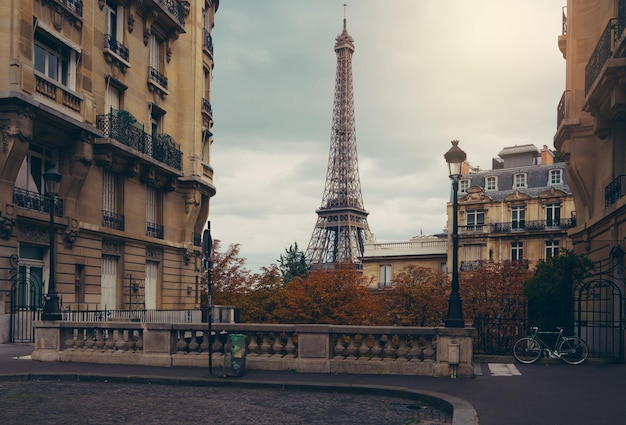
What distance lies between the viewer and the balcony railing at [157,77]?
1294 inches

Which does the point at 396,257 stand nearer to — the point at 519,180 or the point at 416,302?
the point at 519,180

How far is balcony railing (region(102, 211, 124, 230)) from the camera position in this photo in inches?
1140

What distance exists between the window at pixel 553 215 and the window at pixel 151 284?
43525 millimetres

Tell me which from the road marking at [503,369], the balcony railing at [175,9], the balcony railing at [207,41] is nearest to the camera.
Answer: the road marking at [503,369]

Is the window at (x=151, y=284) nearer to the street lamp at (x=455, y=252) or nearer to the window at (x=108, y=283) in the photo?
the window at (x=108, y=283)

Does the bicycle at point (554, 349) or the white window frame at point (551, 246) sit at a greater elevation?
the white window frame at point (551, 246)

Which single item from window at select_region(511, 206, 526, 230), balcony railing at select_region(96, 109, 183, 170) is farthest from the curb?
window at select_region(511, 206, 526, 230)

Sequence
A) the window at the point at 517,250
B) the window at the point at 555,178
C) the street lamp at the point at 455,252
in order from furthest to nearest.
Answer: the window at the point at 555,178 < the window at the point at 517,250 < the street lamp at the point at 455,252

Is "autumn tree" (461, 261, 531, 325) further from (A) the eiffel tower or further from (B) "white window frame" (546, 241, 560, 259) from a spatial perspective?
(A) the eiffel tower

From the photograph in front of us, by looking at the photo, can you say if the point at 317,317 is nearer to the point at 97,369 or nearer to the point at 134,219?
the point at 134,219

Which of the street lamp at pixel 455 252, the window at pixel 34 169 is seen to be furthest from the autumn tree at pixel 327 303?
the street lamp at pixel 455 252

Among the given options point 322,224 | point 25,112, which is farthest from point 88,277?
point 322,224

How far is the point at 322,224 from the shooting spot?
352 ft

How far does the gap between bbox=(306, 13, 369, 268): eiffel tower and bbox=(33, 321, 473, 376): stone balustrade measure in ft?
267
